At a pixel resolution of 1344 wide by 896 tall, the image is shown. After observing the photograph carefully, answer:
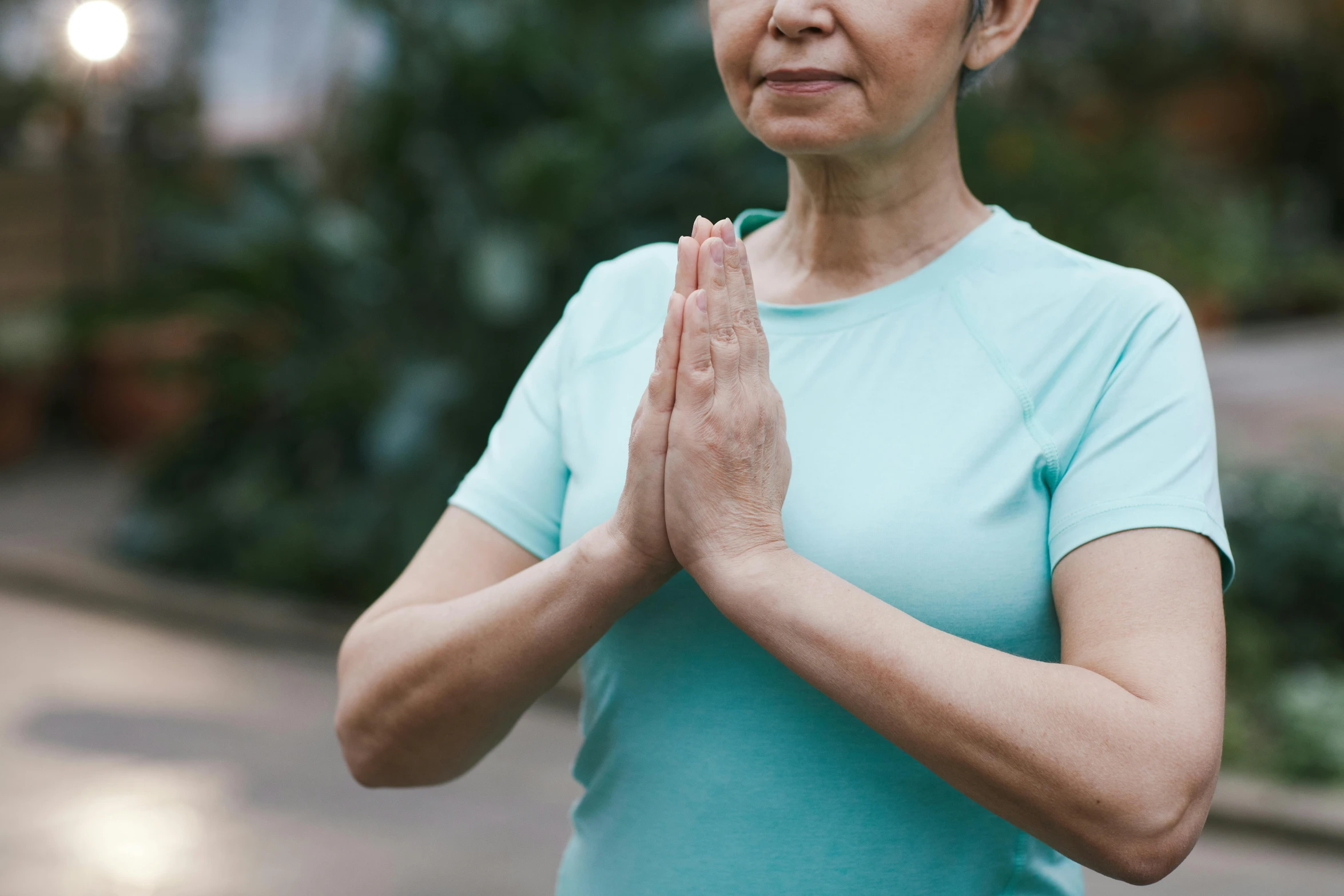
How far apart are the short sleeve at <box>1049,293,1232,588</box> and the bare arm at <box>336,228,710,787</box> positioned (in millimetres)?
386

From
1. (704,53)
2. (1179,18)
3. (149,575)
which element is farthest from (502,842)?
(1179,18)

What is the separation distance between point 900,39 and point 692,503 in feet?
1.63

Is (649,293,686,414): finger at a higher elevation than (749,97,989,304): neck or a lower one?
lower

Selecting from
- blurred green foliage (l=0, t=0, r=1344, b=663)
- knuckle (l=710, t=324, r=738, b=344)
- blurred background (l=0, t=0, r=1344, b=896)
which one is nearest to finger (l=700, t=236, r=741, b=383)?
knuckle (l=710, t=324, r=738, b=344)

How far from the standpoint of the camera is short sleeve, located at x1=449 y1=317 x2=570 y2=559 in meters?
1.39

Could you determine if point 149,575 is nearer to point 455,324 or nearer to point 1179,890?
point 455,324

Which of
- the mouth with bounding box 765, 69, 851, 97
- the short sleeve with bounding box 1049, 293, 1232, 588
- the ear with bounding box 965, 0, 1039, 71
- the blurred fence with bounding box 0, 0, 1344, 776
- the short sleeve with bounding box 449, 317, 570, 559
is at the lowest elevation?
the blurred fence with bounding box 0, 0, 1344, 776

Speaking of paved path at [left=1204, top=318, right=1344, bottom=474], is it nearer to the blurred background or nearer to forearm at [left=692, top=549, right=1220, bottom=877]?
the blurred background

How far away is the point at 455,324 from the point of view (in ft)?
19.6

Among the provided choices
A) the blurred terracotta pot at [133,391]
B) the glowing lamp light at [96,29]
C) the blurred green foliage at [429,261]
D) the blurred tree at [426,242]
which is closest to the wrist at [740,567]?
the blurred green foliage at [429,261]

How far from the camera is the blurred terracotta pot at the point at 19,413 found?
27.8 ft

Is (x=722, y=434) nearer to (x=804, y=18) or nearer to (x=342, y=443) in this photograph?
(x=804, y=18)

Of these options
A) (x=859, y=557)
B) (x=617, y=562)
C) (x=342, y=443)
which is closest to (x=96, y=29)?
(x=342, y=443)

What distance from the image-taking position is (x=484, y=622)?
49.1 inches
